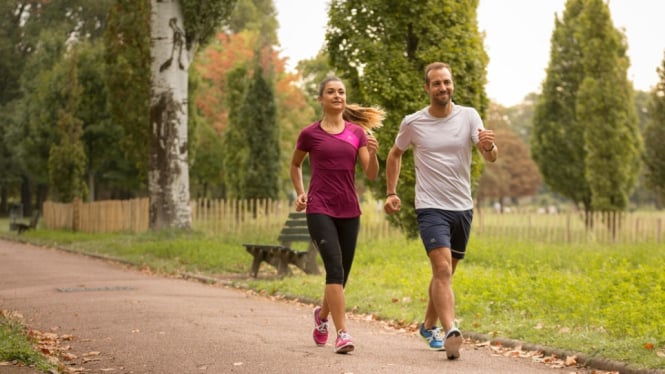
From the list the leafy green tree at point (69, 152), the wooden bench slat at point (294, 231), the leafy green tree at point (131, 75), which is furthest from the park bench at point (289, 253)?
the leafy green tree at point (69, 152)

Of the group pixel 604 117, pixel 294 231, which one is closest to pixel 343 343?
pixel 294 231

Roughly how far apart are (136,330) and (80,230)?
28.0m

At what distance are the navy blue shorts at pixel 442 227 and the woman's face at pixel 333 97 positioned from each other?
1053mm

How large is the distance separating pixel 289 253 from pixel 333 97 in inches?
300

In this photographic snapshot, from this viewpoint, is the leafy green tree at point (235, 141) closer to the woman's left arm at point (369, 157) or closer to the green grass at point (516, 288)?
the green grass at point (516, 288)

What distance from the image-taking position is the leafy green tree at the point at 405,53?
67.4 ft

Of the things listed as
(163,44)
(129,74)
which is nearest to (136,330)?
(163,44)

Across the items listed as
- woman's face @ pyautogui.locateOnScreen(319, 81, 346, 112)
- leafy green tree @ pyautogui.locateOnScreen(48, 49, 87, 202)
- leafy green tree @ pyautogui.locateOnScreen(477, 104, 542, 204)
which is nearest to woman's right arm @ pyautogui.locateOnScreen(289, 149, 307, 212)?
woman's face @ pyautogui.locateOnScreen(319, 81, 346, 112)

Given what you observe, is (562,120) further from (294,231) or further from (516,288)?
(516,288)

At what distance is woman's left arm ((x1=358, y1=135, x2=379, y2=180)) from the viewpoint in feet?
24.6

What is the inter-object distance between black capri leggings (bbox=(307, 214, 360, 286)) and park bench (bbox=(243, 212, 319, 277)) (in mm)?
7169

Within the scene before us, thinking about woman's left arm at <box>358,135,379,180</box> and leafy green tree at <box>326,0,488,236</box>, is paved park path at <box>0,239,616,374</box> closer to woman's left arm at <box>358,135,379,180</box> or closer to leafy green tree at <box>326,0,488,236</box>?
woman's left arm at <box>358,135,379,180</box>

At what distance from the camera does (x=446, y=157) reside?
7176 millimetres

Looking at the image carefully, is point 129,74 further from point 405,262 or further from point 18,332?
point 18,332
